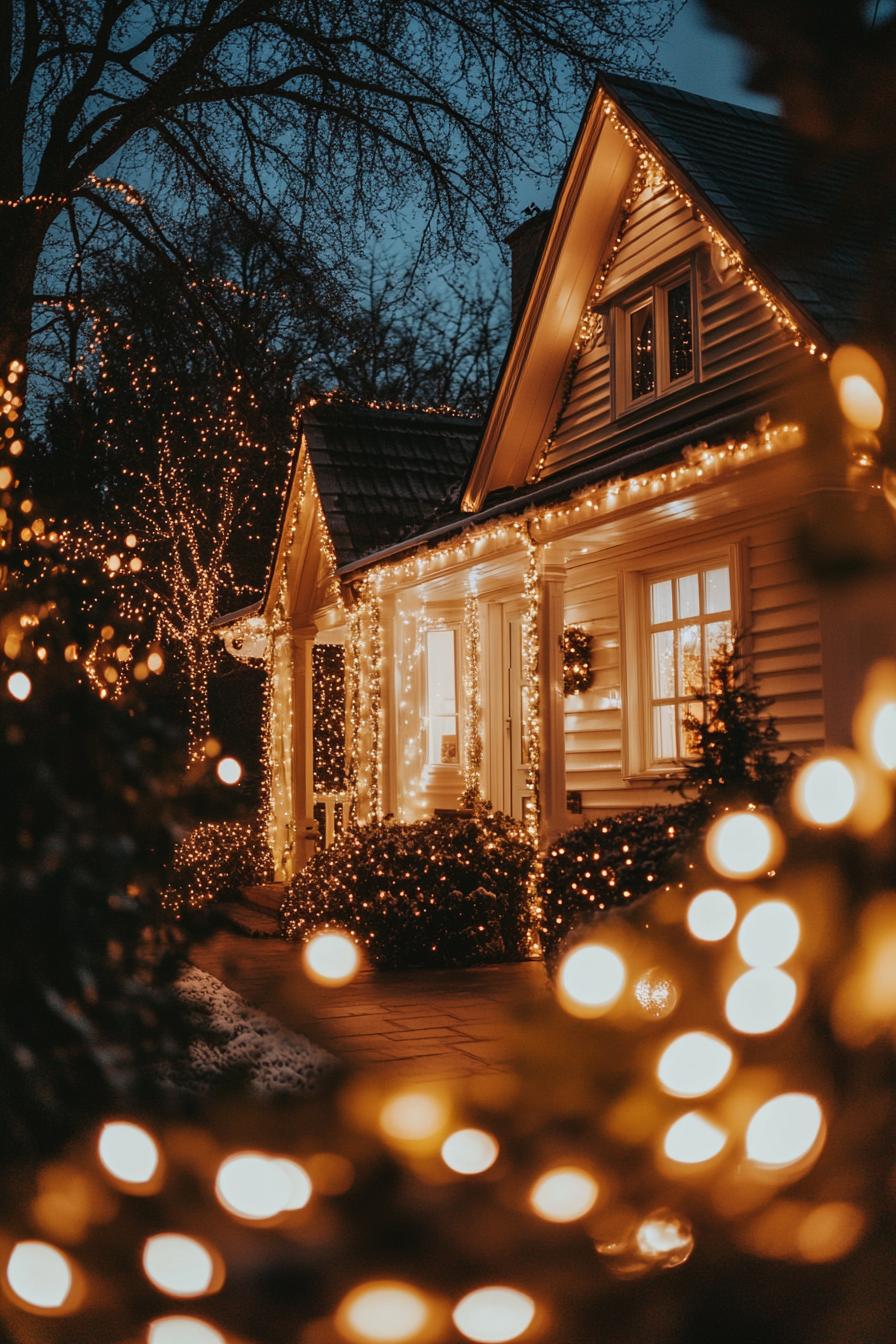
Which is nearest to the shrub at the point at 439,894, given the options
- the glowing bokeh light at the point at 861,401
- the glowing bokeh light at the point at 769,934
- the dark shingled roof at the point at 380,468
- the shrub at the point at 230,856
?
the shrub at the point at 230,856

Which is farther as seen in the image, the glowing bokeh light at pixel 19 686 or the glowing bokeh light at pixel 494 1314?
the glowing bokeh light at pixel 19 686

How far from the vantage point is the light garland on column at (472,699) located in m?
12.5

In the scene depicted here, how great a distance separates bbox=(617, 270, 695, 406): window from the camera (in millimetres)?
10000

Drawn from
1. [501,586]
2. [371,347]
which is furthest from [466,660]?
[371,347]

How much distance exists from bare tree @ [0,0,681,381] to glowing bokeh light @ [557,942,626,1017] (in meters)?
12.7

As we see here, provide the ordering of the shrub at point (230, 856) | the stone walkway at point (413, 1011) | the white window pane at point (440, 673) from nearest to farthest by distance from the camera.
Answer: the stone walkway at point (413, 1011) < the shrub at point (230, 856) < the white window pane at point (440, 673)

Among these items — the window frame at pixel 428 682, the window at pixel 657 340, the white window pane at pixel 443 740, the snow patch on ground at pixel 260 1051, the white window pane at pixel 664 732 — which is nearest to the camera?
the snow patch on ground at pixel 260 1051

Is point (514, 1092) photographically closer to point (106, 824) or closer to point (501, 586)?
point (106, 824)

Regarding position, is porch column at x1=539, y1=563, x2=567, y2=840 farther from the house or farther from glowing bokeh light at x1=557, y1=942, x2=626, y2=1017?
glowing bokeh light at x1=557, y1=942, x2=626, y2=1017

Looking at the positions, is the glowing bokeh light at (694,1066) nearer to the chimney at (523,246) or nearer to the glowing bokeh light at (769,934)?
the glowing bokeh light at (769,934)

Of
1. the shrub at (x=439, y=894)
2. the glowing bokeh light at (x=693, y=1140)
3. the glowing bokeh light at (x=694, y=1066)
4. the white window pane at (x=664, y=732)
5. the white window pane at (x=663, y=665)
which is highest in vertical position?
the white window pane at (x=663, y=665)

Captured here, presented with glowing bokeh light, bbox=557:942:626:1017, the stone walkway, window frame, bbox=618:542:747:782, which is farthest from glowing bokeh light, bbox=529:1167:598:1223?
window frame, bbox=618:542:747:782

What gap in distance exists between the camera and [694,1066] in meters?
1.67

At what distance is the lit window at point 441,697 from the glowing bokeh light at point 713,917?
11.6m
